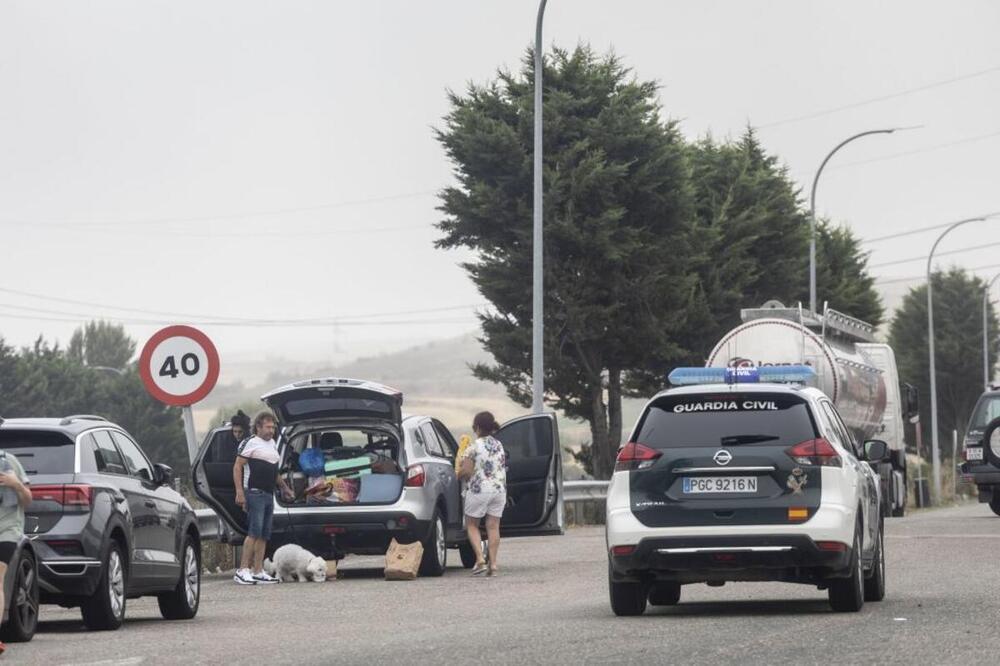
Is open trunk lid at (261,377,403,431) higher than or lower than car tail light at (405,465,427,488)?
higher

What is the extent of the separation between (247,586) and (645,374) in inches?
1260

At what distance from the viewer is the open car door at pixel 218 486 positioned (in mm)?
21672

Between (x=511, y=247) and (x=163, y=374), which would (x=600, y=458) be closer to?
(x=511, y=247)

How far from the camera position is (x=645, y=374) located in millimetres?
52469

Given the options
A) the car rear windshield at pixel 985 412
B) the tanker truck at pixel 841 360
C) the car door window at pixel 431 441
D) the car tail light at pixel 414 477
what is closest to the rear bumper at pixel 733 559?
the car tail light at pixel 414 477

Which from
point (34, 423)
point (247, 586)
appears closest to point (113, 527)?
point (34, 423)

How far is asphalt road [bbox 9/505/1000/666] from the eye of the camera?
11852 millimetres

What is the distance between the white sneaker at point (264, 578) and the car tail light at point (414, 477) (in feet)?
5.61

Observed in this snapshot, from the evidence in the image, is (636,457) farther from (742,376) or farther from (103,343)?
(103,343)

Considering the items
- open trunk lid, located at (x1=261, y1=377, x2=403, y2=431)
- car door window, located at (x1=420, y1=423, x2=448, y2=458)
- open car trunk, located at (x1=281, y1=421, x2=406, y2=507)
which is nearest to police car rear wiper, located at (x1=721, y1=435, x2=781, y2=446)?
open trunk lid, located at (x1=261, y1=377, x2=403, y2=431)

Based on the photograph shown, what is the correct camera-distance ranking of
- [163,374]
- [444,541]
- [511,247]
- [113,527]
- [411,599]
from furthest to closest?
[511,247]
[444,541]
[163,374]
[411,599]
[113,527]

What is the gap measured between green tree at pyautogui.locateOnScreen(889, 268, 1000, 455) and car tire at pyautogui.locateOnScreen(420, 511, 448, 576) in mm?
84794

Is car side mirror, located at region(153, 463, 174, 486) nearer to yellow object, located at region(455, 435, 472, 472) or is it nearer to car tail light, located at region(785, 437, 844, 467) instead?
car tail light, located at region(785, 437, 844, 467)

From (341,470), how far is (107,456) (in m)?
6.81
